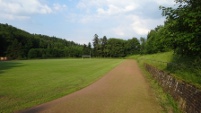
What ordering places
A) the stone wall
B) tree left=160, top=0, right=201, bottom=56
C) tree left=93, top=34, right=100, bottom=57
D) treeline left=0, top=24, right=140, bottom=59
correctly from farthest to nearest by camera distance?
tree left=93, top=34, right=100, bottom=57 → treeline left=0, top=24, right=140, bottom=59 → tree left=160, top=0, right=201, bottom=56 → the stone wall

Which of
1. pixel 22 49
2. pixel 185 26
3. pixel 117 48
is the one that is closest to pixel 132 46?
pixel 117 48

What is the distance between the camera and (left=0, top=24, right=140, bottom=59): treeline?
91.7 meters

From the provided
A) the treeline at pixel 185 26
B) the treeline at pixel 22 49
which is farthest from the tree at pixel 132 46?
the treeline at pixel 185 26

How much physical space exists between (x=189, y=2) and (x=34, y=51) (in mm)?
95428

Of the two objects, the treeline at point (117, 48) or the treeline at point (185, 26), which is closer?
the treeline at point (185, 26)

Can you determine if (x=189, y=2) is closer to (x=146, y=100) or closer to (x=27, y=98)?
(x=146, y=100)

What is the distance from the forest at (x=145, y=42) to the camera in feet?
32.4

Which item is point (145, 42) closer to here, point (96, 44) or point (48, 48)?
point (96, 44)

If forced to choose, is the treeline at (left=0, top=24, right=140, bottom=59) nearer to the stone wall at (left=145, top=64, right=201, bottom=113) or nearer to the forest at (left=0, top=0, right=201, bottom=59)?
the forest at (left=0, top=0, right=201, bottom=59)

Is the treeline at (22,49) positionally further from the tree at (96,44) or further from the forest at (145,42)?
the tree at (96,44)

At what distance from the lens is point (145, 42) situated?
92.4 metres

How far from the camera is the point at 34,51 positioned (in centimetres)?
9919

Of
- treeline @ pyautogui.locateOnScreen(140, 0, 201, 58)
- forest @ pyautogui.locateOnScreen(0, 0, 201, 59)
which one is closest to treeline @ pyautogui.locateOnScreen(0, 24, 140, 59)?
forest @ pyautogui.locateOnScreen(0, 0, 201, 59)

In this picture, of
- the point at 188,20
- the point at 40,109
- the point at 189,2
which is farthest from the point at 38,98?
the point at 189,2
